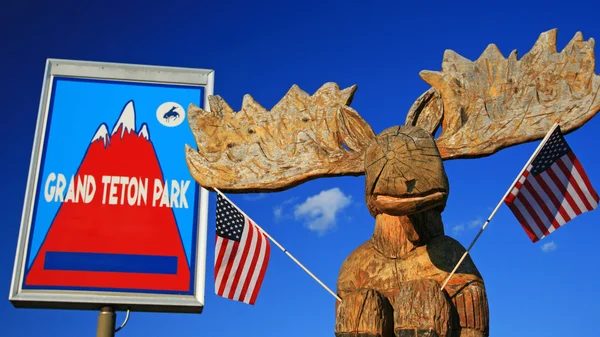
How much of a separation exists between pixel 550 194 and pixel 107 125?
6630 millimetres

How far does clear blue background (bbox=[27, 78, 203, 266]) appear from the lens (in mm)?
9164

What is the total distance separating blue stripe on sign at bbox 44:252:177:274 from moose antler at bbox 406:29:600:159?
517 centimetres

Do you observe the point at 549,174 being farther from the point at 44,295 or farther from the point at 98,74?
the point at 98,74

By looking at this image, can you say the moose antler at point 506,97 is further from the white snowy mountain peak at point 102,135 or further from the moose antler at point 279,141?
the white snowy mountain peak at point 102,135

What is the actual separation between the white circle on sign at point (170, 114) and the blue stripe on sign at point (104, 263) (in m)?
2.04

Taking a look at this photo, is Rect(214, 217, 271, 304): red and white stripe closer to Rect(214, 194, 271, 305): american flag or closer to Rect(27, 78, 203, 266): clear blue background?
Rect(214, 194, 271, 305): american flag

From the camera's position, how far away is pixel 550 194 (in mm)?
4977

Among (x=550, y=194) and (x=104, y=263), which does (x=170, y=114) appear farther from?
(x=550, y=194)

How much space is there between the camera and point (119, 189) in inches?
364

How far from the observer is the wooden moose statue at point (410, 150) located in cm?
391

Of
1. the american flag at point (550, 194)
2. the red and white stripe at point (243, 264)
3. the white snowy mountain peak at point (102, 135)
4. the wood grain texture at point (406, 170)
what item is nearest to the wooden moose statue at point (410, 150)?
the wood grain texture at point (406, 170)

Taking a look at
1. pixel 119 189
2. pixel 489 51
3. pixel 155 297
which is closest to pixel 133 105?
pixel 119 189

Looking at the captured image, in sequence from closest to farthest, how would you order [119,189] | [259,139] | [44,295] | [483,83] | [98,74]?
[483,83] → [259,139] → [44,295] → [119,189] → [98,74]

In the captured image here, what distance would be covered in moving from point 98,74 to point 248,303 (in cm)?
572
